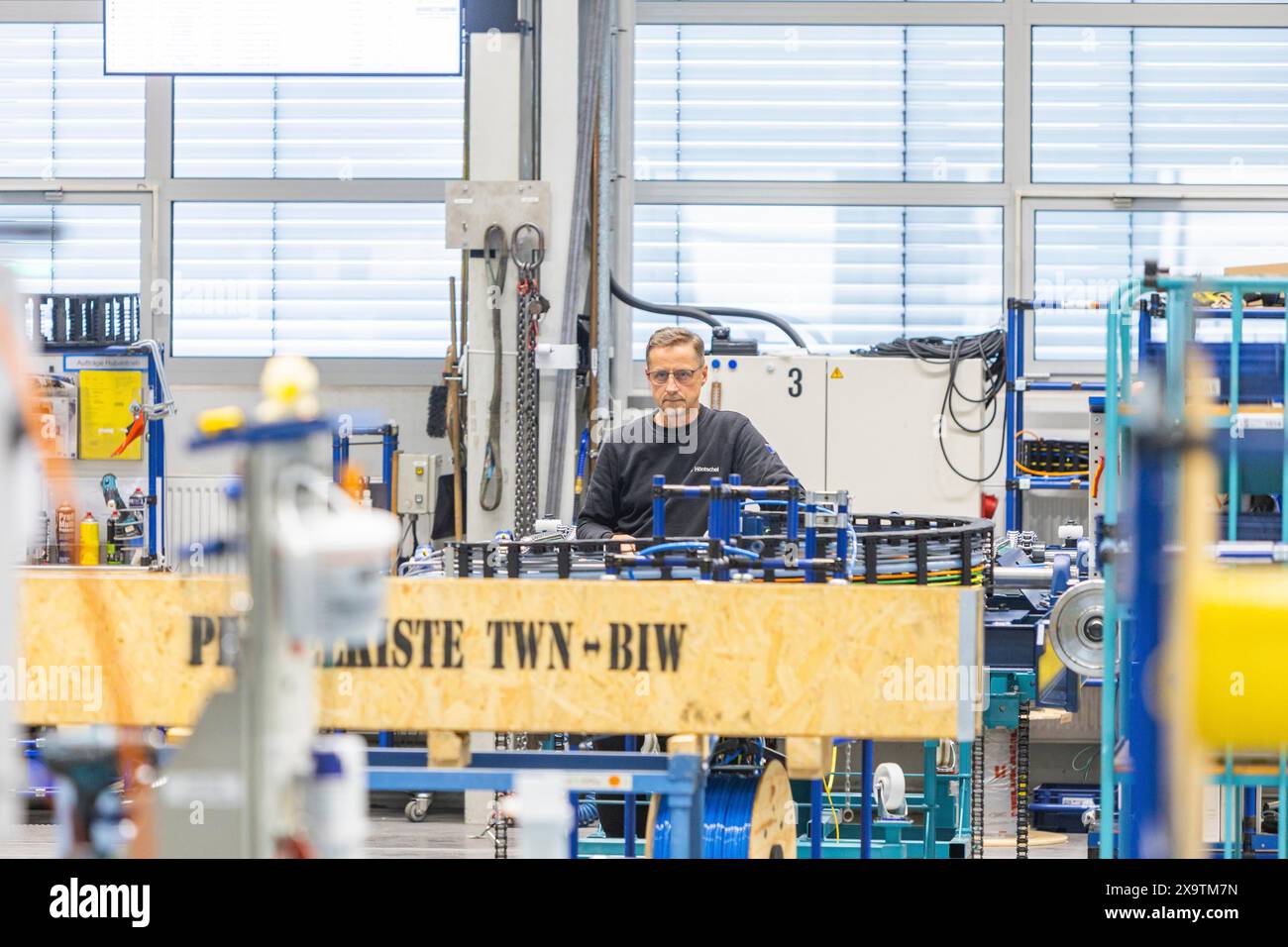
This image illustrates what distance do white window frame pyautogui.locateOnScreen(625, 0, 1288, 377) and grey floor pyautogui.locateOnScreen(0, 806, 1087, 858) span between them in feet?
7.83

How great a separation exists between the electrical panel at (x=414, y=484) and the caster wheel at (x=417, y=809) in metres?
1.36

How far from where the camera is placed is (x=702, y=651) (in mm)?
2365

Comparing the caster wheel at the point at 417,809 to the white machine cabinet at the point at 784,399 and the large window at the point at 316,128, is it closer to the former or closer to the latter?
the white machine cabinet at the point at 784,399

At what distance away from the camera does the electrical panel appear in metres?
6.19

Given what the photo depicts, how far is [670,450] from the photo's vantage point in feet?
13.4

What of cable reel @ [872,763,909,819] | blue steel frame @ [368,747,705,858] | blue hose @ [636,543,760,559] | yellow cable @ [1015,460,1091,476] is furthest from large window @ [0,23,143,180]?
blue steel frame @ [368,747,705,858]

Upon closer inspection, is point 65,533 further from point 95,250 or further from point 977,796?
point 977,796

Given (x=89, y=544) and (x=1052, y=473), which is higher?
(x=1052, y=473)

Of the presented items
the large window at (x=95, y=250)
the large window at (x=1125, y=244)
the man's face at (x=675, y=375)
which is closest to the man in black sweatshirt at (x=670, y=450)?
the man's face at (x=675, y=375)

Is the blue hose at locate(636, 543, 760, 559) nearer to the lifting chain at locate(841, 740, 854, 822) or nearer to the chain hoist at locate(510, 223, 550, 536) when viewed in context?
the lifting chain at locate(841, 740, 854, 822)

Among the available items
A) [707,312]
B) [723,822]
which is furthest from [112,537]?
[723,822]

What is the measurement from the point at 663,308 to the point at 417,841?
2.52 meters
